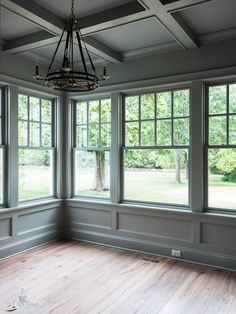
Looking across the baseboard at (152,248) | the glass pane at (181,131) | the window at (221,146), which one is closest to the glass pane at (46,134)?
the baseboard at (152,248)

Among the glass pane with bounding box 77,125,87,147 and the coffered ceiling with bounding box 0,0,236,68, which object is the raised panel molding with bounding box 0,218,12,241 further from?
the coffered ceiling with bounding box 0,0,236,68

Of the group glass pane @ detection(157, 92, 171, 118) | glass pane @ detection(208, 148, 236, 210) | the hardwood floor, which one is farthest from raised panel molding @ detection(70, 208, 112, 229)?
glass pane @ detection(157, 92, 171, 118)

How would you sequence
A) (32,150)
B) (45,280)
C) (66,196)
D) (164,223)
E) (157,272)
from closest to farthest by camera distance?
(45,280) → (157,272) → (164,223) → (32,150) → (66,196)

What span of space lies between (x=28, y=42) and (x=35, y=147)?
5.42 feet

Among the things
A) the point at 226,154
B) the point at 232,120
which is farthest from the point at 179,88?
the point at 226,154

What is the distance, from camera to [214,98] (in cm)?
387

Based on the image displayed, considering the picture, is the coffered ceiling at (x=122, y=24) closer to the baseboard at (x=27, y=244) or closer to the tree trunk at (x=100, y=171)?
the tree trunk at (x=100, y=171)

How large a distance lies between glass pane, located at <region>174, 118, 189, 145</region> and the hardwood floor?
5.66 ft

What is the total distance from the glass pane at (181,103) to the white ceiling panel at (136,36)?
749 millimetres

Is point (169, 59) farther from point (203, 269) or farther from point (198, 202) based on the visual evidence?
point (203, 269)

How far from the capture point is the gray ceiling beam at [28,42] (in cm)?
355

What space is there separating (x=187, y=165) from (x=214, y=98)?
101 cm

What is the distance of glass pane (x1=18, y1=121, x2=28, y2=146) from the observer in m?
4.37

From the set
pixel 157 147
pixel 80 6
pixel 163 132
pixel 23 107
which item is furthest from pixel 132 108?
pixel 80 6
